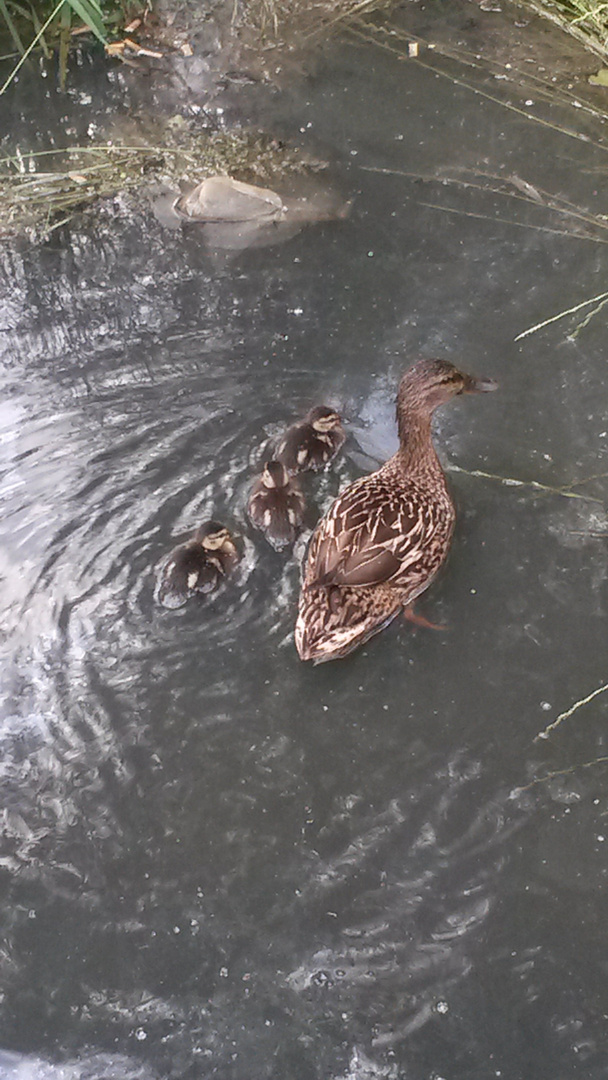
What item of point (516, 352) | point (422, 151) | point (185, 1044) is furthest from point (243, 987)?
point (422, 151)

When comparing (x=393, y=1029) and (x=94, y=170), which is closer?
(x=393, y=1029)

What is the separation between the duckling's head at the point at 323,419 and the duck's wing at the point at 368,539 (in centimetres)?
32

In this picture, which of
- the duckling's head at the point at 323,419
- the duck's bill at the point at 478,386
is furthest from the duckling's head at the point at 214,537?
the duck's bill at the point at 478,386

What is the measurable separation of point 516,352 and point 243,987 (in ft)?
6.27

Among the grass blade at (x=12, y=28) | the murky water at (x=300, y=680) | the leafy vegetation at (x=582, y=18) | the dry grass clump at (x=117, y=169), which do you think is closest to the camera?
the murky water at (x=300, y=680)

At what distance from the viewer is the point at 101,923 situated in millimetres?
1971

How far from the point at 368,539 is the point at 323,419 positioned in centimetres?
50

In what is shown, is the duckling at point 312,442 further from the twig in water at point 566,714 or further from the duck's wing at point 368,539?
the twig in water at point 566,714

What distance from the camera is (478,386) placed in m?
2.62

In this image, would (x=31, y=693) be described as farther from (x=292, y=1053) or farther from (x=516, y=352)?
(x=516, y=352)

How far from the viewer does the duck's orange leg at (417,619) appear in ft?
7.72

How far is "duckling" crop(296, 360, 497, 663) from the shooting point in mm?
2238

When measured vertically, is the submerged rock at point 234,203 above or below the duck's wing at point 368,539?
above

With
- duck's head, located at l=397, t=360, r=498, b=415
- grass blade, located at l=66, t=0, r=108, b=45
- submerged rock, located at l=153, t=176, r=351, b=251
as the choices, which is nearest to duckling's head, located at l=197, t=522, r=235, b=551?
duck's head, located at l=397, t=360, r=498, b=415
